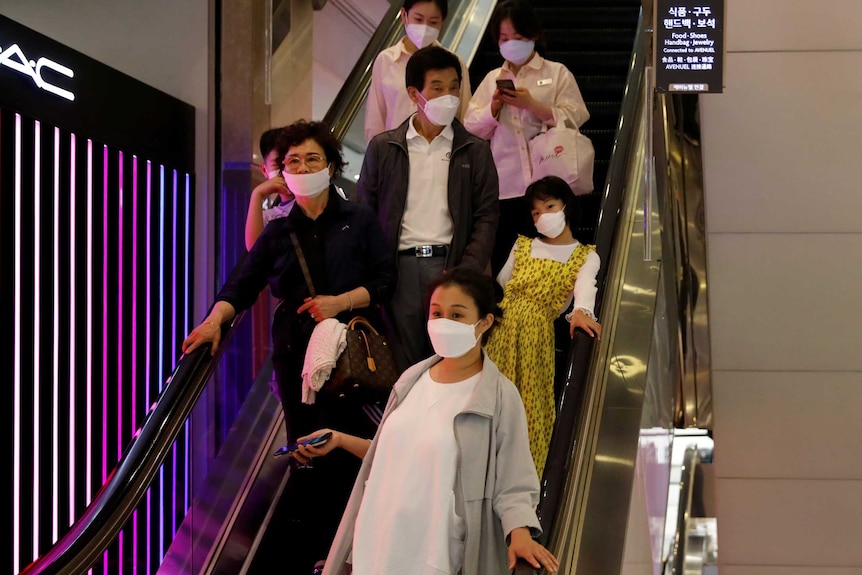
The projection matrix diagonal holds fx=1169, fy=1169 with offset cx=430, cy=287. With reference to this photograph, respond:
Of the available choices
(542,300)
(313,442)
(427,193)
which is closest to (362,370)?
(313,442)

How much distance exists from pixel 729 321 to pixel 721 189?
92 cm

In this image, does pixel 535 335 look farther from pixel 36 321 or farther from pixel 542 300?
pixel 36 321

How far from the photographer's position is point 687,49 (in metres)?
5.41

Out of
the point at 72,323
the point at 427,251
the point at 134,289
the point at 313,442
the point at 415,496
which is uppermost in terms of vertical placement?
the point at 134,289

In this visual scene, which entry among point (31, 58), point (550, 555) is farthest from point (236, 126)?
point (550, 555)

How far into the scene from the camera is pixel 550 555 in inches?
118

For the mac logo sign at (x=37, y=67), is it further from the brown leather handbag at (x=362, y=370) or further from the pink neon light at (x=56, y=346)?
the brown leather handbag at (x=362, y=370)

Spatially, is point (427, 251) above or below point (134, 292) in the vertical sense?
below

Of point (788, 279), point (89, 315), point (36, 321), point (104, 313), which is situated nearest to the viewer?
point (36, 321)

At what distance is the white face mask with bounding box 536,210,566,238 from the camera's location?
4.48 metres

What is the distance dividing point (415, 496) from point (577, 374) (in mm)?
898

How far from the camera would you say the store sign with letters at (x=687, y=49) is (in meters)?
5.38

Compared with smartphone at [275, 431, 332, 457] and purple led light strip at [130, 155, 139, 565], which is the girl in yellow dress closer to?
smartphone at [275, 431, 332, 457]

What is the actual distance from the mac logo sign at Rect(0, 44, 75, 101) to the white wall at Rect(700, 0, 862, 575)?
3899 mm
